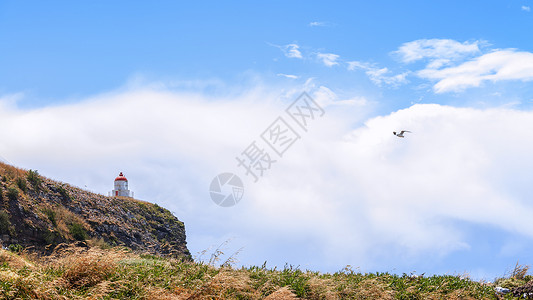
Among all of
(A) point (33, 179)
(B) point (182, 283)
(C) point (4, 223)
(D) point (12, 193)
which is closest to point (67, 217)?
(D) point (12, 193)

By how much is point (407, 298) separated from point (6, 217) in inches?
982

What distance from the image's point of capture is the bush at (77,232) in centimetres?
3188

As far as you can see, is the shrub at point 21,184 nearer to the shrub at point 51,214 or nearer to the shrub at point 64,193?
the shrub at point 51,214

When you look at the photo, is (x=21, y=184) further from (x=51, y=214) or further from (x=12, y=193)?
(x=51, y=214)

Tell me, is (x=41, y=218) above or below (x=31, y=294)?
above

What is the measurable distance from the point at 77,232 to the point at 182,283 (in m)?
23.9

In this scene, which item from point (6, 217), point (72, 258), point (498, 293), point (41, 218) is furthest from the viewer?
point (41, 218)

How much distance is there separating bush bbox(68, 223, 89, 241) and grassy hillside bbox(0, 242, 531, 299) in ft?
61.5

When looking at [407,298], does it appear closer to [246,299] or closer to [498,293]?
[498,293]

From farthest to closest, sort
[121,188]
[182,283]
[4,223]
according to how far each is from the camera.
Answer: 1. [121,188]
2. [4,223]
3. [182,283]

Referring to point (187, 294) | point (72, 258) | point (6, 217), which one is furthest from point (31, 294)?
point (6, 217)

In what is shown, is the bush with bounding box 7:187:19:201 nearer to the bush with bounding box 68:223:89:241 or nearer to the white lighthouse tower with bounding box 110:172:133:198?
the bush with bounding box 68:223:89:241

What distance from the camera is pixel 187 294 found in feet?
34.1

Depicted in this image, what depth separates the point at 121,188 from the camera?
164 feet
